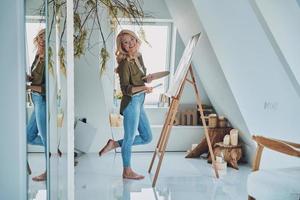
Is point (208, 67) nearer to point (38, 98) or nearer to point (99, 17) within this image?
point (99, 17)

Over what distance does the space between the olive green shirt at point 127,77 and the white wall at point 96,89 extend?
0.22 metres

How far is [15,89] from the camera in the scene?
0.67 meters

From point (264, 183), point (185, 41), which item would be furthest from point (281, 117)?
point (185, 41)

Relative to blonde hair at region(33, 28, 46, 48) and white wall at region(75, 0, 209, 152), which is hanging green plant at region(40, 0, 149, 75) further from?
blonde hair at region(33, 28, 46, 48)

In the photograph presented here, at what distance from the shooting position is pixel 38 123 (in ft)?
2.55

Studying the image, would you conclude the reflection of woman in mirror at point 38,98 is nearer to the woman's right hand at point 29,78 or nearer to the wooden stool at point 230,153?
the woman's right hand at point 29,78

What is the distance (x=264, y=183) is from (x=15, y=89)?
209cm

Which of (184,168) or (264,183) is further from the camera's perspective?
(184,168)

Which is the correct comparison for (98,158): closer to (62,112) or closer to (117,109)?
(117,109)

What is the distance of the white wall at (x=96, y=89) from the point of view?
438 centimetres

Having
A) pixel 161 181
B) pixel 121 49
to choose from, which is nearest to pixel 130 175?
pixel 161 181

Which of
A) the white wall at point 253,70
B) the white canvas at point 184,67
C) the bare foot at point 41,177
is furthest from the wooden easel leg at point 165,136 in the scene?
the bare foot at point 41,177

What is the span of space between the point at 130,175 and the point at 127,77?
1.23m

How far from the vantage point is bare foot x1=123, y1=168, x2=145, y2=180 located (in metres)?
3.84
